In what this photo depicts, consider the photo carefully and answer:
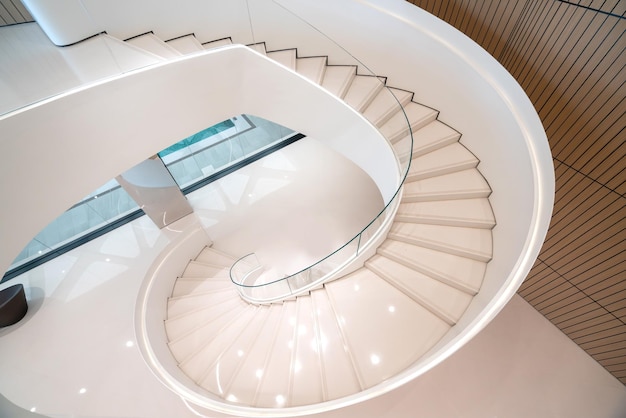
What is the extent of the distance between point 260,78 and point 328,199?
11.8 feet

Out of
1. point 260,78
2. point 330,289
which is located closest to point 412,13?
point 260,78

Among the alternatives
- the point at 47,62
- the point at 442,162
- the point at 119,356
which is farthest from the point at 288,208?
the point at 47,62

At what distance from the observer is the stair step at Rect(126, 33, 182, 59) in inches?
156

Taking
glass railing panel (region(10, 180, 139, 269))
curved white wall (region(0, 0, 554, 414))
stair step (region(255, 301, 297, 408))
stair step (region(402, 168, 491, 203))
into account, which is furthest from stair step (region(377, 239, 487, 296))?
glass railing panel (region(10, 180, 139, 269))

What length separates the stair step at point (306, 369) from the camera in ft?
12.3

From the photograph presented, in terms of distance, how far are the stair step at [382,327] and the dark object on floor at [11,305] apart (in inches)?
221

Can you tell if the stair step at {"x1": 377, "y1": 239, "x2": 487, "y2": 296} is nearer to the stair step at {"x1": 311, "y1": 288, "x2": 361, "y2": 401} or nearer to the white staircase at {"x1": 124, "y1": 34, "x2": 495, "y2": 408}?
the white staircase at {"x1": 124, "y1": 34, "x2": 495, "y2": 408}

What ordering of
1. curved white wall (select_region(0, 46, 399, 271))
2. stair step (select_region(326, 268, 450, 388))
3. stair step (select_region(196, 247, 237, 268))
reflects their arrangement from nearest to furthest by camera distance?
1. curved white wall (select_region(0, 46, 399, 271))
2. stair step (select_region(326, 268, 450, 388))
3. stair step (select_region(196, 247, 237, 268))

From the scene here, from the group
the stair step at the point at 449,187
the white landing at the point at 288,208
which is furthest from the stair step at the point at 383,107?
the white landing at the point at 288,208

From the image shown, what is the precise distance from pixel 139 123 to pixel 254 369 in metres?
3.69

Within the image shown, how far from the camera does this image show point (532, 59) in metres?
3.41

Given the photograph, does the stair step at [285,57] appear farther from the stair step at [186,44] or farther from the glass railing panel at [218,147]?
the glass railing panel at [218,147]

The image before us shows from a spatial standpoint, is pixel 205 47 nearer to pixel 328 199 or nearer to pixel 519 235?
pixel 328 199

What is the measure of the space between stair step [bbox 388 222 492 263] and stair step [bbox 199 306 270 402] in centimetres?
274
